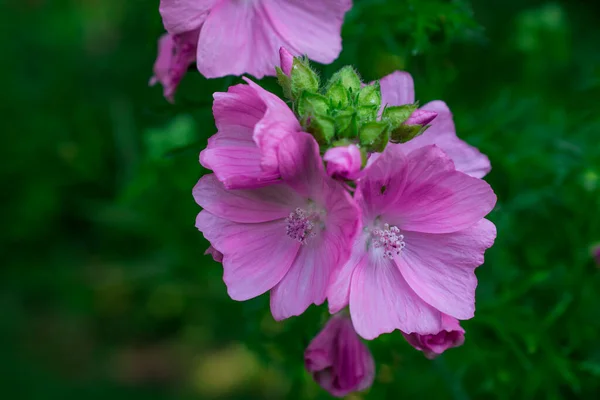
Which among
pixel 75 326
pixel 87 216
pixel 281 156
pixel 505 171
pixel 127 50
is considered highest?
pixel 281 156

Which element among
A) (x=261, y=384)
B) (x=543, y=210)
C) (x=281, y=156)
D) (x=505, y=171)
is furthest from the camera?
(x=261, y=384)

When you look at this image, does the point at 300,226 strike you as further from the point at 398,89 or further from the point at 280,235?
the point at 398,89

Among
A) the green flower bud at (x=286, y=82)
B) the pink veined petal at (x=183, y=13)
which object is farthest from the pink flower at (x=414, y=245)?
the pink veined petal at (x=183, y=13)

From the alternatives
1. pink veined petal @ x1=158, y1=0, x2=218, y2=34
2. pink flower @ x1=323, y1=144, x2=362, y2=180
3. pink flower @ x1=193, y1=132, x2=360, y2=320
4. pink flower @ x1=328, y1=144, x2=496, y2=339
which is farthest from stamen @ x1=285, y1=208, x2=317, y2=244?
pink veined petal @ x1=158, y1=0, x2=218, y2=34

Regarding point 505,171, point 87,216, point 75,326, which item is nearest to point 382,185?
point 505,171

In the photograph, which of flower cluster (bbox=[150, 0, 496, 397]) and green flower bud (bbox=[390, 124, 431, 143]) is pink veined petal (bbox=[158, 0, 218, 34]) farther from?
green flower bud (bbox=[390, 124, 431, 143])

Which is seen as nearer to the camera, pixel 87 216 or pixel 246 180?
pixel 246 180

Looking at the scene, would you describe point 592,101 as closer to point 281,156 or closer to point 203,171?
point 203,171
